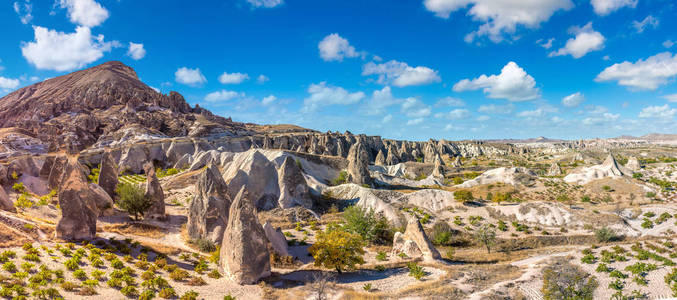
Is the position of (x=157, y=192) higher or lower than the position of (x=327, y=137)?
lower

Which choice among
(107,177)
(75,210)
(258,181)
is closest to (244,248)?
(75,210)

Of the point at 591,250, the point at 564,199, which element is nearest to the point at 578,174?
the point at 564,199

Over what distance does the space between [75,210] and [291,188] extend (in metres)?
20.9

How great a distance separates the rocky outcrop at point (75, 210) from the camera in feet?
68.7

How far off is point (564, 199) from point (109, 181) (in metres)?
57.0

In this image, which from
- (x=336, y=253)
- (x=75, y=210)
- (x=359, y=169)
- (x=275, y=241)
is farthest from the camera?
(x=359, y=169)

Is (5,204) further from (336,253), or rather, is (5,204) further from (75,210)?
(336,253)

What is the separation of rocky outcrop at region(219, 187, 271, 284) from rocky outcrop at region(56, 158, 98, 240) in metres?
10.1

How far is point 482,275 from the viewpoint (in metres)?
20.6

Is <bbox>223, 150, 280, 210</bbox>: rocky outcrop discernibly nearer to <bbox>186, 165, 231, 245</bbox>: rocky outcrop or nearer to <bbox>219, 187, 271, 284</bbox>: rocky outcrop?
<bbox>186, 165, 231, 245</bbox>: rocky outcrop

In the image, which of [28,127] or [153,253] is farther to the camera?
[28,127]

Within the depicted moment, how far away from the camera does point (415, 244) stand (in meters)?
25.3

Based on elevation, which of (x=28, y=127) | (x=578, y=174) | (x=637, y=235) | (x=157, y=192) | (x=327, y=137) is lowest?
(x=637, y=235)

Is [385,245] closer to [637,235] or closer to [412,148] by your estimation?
[637,235]
